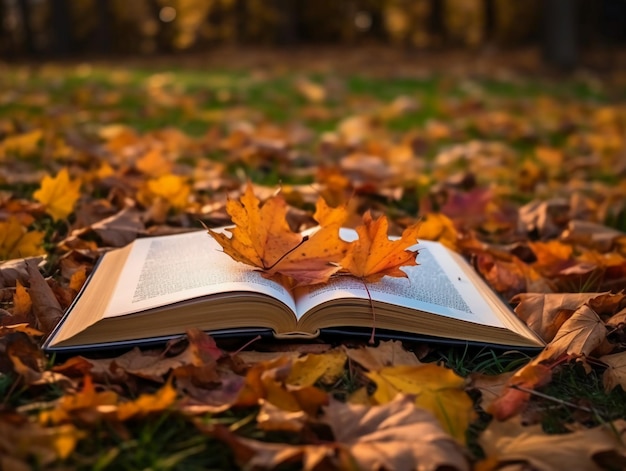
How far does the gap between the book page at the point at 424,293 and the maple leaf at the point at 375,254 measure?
0.09 feet

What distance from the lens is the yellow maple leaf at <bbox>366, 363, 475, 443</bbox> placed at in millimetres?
1151

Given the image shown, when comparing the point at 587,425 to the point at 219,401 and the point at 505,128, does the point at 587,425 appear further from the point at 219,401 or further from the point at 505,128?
the point at 505,128

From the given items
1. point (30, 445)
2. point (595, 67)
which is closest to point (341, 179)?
point (30, 445)

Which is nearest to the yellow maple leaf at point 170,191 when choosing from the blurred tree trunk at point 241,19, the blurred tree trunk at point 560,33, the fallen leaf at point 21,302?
the fallen leaf at point 21,302

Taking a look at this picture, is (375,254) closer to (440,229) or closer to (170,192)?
(440,229)

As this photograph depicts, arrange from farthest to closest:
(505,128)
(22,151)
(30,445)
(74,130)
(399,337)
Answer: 1. (505,128)
2. (74,130)
3. (22,151)
4. (399,337)
5. (30,445)

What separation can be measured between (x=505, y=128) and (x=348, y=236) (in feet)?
9.71

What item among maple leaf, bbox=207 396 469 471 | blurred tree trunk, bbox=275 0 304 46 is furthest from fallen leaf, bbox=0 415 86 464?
blurred tree trunk, bbox=275 0 304 46

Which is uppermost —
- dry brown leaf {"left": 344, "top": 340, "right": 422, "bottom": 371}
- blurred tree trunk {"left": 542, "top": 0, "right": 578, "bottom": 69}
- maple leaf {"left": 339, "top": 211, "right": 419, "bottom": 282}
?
maple leaf {"left": 339, "top": 211, "right": 419, "bottom": 282}

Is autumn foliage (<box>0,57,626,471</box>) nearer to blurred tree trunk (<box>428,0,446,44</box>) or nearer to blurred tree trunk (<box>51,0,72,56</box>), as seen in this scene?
blurred tree trunk (<box>428,0,446,44</box>)

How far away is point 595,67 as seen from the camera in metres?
10.6

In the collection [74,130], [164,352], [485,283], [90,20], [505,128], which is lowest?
[90,20]

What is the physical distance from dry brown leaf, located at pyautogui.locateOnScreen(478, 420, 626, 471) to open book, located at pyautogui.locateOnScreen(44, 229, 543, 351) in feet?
0.87

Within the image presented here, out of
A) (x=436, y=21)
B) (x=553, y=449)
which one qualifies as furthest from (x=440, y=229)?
(x=436, y=21)
